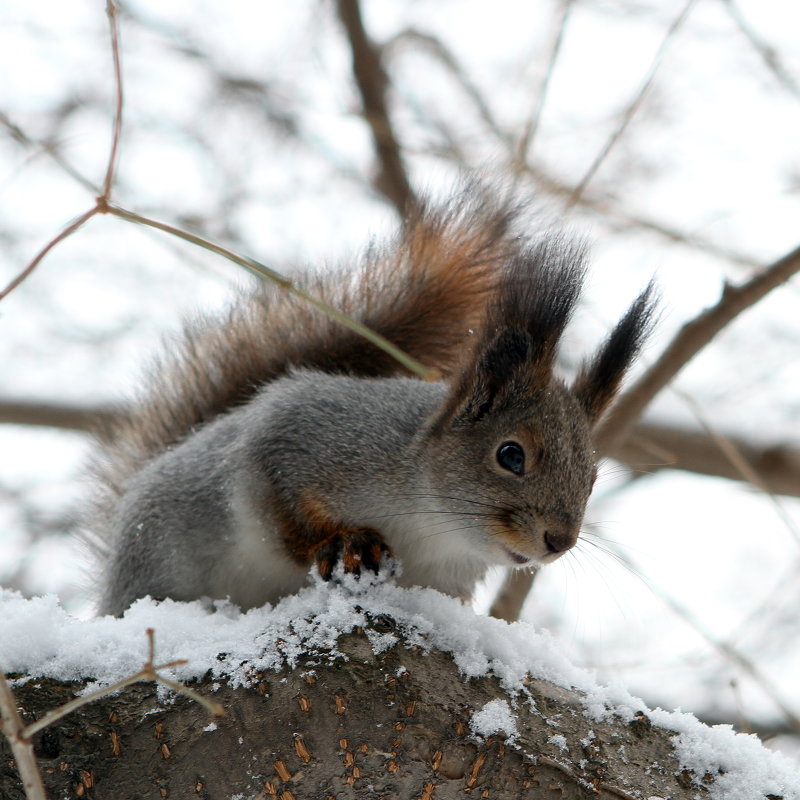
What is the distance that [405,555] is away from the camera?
65.8 inches

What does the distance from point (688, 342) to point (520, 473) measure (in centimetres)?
50

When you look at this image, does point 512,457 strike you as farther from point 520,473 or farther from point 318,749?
point 318,749

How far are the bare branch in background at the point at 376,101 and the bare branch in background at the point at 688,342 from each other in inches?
48.1

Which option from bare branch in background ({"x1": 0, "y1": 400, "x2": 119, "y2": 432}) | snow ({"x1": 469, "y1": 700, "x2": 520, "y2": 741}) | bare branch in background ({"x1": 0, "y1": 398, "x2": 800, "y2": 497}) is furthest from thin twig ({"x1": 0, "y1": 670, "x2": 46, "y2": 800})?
bare branch in background ({"x1": 0, "y1": 400, "x2": 119, "y2": 432})

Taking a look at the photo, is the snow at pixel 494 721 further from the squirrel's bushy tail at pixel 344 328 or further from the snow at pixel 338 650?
the squirrel's bushy tail at pixel 344 328

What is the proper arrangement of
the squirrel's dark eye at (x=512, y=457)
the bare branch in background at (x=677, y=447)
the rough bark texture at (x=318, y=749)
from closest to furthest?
the rough bark texture at (x=318, y=749), the squirrel's dark eye at (x=512, y=457), the bare branch in background at (x=677, y=447)

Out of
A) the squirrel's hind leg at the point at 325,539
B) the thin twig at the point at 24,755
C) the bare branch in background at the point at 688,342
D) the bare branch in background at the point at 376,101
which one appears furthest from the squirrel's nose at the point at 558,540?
the bare branch in background at the point at 376,101

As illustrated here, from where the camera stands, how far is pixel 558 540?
57.2 inches

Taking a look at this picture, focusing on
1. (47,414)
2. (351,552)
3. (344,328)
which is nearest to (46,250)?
(351,552)

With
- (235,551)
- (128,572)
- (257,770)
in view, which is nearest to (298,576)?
(235,551)

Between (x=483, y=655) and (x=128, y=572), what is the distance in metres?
0.82

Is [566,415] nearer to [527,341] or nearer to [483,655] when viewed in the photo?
[527,341]

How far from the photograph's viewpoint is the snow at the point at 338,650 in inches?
45.2

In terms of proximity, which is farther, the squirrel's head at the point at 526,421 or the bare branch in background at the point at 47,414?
the bare branch in background at the point at 47,414
